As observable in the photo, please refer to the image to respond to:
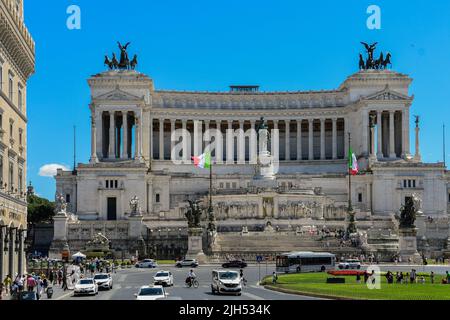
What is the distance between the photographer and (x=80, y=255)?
100 m

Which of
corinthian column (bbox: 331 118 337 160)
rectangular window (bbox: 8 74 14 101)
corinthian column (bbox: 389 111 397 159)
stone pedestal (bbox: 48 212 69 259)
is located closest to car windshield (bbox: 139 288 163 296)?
rectangular window (bbox: 8 74 14 101)

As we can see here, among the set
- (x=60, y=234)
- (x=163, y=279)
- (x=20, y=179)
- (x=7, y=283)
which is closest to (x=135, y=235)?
(x=60, y=234)

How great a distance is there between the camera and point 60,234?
119 m

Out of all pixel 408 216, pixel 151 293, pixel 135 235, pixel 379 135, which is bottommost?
pixel 151 293

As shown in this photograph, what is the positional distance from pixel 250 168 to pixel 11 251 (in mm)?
102784

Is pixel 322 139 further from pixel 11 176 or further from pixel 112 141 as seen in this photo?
pixel 11 176

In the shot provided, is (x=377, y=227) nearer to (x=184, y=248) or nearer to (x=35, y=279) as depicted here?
(x=184, y=248)

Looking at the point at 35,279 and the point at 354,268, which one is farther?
the point at 354,268

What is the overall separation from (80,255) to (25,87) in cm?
3456

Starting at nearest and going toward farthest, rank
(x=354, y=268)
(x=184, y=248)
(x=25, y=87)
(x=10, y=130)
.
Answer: (x=10, y=130) → (x=25, y=87) → (x=354, y=268) → (x=184, y=248)

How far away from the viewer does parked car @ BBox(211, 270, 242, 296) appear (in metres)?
56.7

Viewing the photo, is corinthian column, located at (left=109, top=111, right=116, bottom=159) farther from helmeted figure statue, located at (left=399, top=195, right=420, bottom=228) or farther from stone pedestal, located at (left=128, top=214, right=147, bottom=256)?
helmeted figure statue, located at (left=399, top=195, right=420, bottom=228)

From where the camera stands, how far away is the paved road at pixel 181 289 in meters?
54.5
